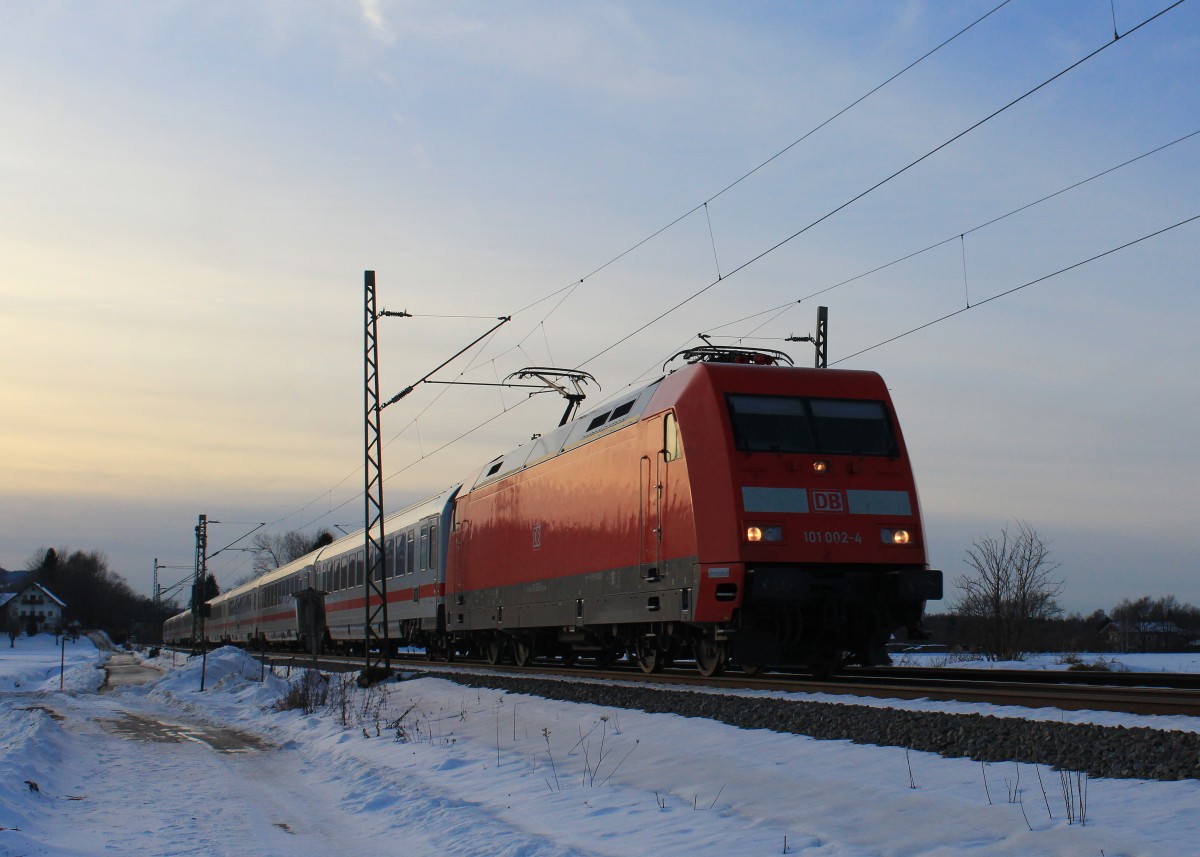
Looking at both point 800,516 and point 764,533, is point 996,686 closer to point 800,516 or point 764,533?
point 800,516

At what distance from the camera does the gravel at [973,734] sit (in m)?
7.28

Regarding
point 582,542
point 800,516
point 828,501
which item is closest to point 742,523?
point 800,516

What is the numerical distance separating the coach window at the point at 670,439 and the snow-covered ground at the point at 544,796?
340 cm

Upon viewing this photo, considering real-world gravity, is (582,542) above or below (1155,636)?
above

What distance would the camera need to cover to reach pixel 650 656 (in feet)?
58.0

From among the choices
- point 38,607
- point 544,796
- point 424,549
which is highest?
point 38,607

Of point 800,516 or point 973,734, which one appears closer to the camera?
point 973,734

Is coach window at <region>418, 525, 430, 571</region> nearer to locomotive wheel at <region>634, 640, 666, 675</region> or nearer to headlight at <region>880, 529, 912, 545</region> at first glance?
locomotive wheel at <region>634, 640, 666, 675</region>

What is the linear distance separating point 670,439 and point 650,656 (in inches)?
161

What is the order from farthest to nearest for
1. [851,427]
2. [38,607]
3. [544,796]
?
1. [38,607]
2. [851,427]
3. [544,796]

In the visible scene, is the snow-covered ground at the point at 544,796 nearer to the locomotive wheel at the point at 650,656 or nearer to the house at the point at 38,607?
the locomotive wheel at the point at 650,656

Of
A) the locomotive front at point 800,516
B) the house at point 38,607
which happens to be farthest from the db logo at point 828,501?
the house at point 38,607

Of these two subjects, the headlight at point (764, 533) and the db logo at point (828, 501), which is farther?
the db logo at point (828, 501)

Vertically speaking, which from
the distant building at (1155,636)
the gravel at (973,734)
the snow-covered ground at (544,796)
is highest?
the gravel at (973,734)
